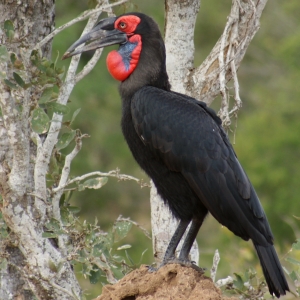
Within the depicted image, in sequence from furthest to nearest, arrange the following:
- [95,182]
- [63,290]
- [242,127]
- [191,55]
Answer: [242,127] < [191,55] < [95,182] < [63,290]

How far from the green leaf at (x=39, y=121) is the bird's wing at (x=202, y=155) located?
656mm

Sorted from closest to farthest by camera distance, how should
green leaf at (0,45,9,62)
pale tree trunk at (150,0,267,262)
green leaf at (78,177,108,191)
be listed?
green leaf at (0,45,9,62)
green leaf at (78,177,108,191)
pale tree trunk at (150,0,267,262)

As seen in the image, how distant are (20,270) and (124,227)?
28.3 inches

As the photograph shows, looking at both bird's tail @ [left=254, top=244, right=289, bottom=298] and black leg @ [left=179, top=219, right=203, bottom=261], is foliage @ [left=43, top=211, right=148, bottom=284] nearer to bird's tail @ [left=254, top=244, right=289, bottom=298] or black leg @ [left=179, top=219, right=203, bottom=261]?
black leg @ [left=179, top=219, right=203, bottom=261]

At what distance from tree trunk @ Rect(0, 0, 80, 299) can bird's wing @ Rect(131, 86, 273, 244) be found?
733 millimetres

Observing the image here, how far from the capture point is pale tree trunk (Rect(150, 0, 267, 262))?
4.61 metres

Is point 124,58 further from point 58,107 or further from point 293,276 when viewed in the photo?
point 293,276

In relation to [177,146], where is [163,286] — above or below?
below

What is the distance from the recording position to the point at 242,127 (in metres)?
14.5

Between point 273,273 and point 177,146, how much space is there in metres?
0.95

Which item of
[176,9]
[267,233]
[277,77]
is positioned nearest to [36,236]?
[267,233]

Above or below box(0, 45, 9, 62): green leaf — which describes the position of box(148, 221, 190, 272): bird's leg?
below

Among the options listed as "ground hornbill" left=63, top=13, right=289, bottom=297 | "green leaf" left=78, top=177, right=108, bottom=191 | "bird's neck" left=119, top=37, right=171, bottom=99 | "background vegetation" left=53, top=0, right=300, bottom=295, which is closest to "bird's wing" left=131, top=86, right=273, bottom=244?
"ground hornbill" left=63, top=13, right=289, bottom=297

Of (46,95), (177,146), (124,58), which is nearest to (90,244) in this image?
(177,146)
